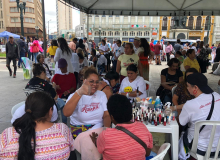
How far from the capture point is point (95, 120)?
89.7 inches

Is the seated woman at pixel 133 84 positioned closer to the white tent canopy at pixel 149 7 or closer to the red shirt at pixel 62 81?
the red shirt at pixel 62 81

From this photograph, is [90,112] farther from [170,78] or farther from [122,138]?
[170,78]

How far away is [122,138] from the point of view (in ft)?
4.79

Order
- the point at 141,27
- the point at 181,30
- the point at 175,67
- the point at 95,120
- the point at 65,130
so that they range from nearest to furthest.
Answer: the point at 65,130, the point at 95,120, the point at 175,67, the point at 181,30, the point at 141,27

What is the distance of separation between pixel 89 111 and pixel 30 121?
0.92 meters

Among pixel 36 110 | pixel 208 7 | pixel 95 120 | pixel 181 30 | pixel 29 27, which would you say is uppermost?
pixel 29 27

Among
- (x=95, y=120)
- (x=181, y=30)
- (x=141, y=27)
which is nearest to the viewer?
(x=95, y=120)

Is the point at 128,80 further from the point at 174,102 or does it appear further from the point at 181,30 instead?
the point at 181,30

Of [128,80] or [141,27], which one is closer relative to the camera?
[128,80]

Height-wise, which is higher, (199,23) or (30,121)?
(199,23)

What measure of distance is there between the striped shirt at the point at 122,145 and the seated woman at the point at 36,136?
13.2 inches

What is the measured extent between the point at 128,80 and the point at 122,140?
202 cm

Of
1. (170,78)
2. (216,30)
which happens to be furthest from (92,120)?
(216,30)

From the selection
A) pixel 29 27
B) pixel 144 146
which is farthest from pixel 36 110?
pixel 29 27
